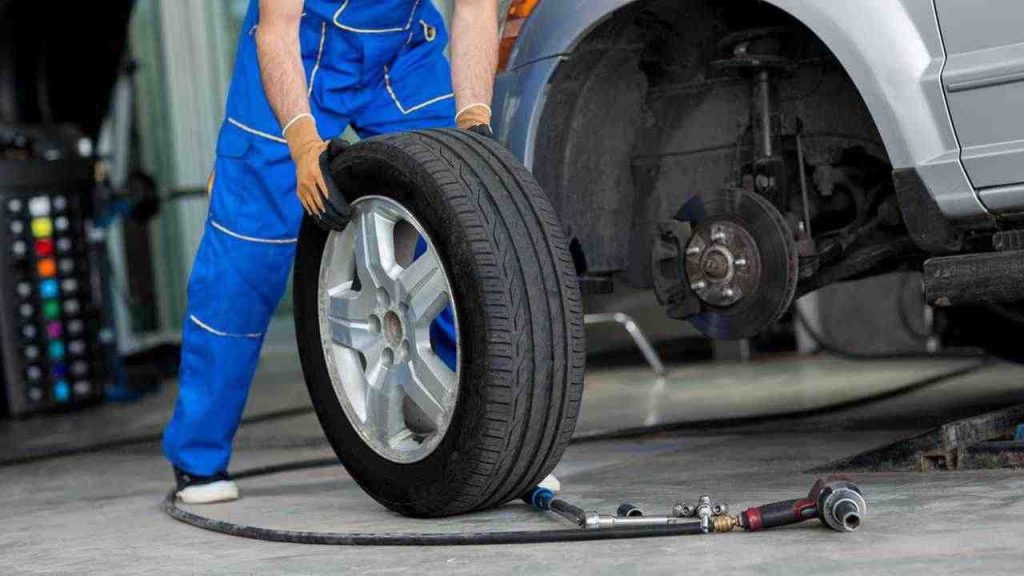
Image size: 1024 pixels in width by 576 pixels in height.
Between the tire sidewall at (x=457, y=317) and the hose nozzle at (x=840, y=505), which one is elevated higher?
the tire sidewall at (x=457, y=317)

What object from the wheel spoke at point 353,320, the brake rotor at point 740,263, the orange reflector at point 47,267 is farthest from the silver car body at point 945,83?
the orange reflector at point 47,267

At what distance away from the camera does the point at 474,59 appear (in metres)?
3.16

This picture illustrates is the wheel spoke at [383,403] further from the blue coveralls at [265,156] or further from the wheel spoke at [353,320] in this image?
the blue coveralls at [265,156]

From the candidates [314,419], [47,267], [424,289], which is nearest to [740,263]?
[424,289]

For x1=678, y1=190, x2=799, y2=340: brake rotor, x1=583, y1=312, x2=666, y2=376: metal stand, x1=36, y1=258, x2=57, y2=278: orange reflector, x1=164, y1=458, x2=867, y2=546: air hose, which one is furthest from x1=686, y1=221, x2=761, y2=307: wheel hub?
x1=36, y1=258, x2=57, y2=278: orange reflector

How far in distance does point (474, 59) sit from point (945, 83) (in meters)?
0.96

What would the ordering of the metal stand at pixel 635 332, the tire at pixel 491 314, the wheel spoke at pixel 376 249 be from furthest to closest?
the metal stand at pixel 635 332, the wheel spoke at pixel 376 249, the tire at pixel 491 314

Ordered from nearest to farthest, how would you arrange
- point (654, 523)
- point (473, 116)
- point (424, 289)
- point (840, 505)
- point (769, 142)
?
point (840, 505)
point (654, 523)
point (424, 289)
point (473, 116)
point (769, 142)

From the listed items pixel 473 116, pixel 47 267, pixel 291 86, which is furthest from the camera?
pixel 47 267

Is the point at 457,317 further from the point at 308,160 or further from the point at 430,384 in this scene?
the point at 308,160

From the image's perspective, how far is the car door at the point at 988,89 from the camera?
8.75 ft

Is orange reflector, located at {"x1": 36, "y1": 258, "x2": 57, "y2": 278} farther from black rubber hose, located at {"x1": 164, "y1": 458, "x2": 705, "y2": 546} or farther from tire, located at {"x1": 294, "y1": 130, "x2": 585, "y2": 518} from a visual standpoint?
tire, located at {"x1": 294, "y1": 130, "x2": 585, "y2": 518}

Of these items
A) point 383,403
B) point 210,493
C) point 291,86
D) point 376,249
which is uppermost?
point 291,86

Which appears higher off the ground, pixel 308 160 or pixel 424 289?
pixel 308 160
